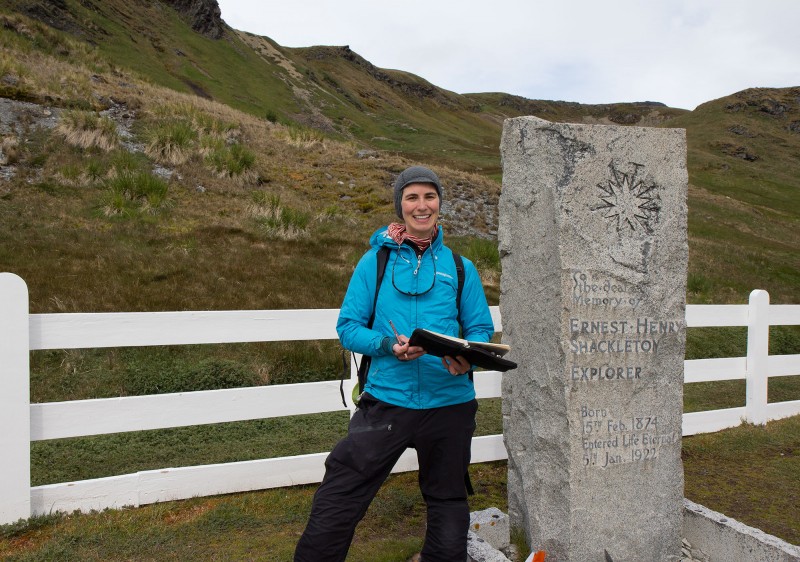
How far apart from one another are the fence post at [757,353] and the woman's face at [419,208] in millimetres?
5081

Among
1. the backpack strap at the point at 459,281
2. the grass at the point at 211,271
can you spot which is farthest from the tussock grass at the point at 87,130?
the backpack strap at the point at 459,281

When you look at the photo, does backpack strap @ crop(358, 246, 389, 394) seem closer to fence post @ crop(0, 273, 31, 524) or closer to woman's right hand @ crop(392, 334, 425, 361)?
woman's right hand @ crop(392, 334, 425, 361)

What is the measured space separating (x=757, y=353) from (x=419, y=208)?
210 inches

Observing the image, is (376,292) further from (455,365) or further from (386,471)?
(386,471)

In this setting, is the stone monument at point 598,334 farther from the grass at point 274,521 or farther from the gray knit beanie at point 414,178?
the grass at point 274,521

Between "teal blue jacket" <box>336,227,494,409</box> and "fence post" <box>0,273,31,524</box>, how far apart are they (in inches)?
91.3

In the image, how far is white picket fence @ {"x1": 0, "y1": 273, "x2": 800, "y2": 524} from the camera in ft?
12.8

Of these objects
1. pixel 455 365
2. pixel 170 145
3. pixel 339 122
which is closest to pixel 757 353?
pixel 455 365

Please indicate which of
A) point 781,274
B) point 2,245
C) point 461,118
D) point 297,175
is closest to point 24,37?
point 297,175

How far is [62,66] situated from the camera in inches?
760

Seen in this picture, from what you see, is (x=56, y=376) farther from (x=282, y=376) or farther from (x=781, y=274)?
(x=781, y=274)

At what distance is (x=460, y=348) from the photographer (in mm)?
2562

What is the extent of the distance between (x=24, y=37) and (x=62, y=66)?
16.3 ft

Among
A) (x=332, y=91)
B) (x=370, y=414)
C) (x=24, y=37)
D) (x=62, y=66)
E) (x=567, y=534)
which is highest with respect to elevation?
(x=332, y=91)
